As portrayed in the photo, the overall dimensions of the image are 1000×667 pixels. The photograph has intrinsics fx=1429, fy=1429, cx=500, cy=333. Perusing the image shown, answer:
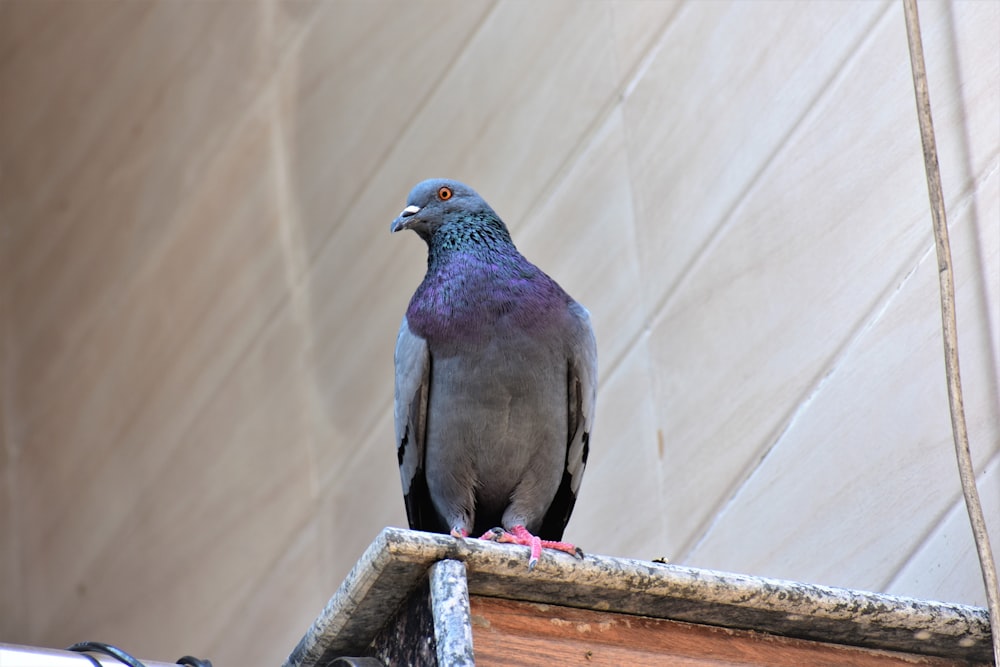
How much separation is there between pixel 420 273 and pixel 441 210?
1793 mm

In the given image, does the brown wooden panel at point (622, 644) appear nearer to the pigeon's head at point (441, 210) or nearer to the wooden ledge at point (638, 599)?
the wooden ledge at point (638, 599)

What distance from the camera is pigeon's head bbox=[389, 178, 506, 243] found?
4496mm

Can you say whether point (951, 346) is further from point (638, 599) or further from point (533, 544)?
point (533, 544)

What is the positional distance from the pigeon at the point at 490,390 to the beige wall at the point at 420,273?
805mm

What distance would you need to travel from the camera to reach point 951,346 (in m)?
3.46

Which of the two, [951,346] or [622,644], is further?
[951,346]

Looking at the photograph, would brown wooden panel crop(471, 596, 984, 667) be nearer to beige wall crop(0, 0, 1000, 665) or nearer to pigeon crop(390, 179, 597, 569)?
beige wall crop(0, 0, 1000, 665)

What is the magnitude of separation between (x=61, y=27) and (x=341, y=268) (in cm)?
321

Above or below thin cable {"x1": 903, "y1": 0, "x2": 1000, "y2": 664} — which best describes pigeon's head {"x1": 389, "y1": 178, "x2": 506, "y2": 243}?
below

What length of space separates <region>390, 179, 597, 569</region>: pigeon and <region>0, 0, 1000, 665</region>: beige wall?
0.81 m

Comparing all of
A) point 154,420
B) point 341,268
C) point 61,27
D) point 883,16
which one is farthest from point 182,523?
point 883,16

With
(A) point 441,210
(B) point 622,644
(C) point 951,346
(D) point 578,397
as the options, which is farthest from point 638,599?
(A) point 441,210

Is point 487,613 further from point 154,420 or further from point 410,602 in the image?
point 154,420

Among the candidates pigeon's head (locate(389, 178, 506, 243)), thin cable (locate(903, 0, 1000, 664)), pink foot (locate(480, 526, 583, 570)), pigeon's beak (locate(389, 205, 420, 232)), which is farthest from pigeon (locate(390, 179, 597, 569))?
thin cable (locate(903, 0, 1000, 664))
